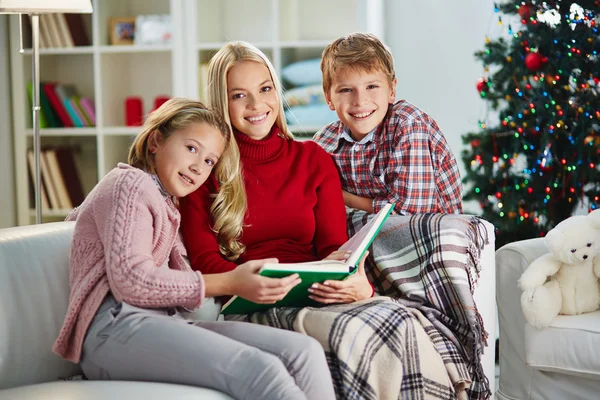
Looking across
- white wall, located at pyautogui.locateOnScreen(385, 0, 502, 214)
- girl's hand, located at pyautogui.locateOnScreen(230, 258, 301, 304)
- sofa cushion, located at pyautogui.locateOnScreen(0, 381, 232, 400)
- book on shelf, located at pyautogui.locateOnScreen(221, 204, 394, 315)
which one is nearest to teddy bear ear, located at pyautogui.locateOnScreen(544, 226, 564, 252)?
book on shelf, located at pyautogui.locateOnScreen(221, 204, 394, 315)

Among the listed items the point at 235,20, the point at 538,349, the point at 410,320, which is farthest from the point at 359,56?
the point at 235,20

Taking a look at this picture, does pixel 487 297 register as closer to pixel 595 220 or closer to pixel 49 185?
pixel 595 220

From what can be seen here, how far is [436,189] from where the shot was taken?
220 centimetres

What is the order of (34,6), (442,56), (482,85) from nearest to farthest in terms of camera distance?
(34,6) < (482,85) < (442,56)

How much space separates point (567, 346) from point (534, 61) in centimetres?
142

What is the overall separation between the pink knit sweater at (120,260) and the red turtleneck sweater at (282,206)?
10.7 inches

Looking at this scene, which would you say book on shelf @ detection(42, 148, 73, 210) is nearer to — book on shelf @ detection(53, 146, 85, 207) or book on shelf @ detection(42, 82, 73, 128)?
book on shelf @ detection(53, 146, 85, 207)

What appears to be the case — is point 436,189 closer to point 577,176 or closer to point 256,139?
point 256,139

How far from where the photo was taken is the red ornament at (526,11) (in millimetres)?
3137

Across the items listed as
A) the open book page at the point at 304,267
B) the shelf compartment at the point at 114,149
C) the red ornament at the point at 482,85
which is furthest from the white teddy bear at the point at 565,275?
the shelf compartment at the point at 114,149

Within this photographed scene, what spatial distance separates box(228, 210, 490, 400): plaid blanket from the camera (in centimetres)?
160

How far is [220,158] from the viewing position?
1.89 metres

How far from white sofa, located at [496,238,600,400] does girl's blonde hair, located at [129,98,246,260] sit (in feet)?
2.71

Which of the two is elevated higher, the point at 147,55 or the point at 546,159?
the point at 147,55
